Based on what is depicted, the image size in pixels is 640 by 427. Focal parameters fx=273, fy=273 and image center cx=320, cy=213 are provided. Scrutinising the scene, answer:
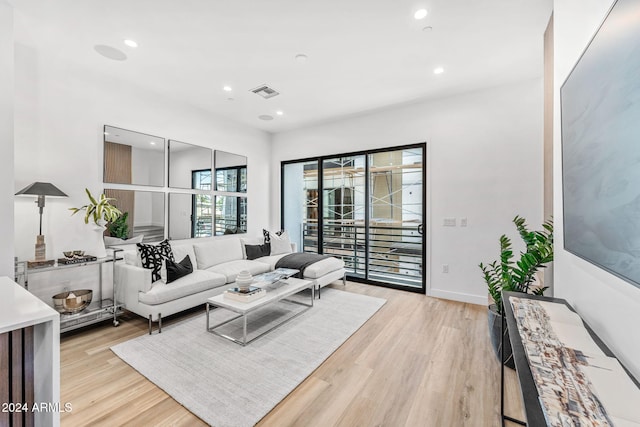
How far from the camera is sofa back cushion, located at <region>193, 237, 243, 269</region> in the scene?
3801mm

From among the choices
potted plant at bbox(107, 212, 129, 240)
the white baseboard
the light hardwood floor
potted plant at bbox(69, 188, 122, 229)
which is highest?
potted plant at bbox(69, 188, 122, 229)

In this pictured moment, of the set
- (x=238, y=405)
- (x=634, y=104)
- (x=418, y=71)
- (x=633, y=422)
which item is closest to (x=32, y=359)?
(x=238, y=405)

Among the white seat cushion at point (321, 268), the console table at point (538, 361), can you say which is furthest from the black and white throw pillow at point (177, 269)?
the console table at point (538, 361)

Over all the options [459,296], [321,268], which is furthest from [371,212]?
[459,296]

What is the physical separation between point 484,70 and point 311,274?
3.23 metres

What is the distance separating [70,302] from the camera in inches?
104

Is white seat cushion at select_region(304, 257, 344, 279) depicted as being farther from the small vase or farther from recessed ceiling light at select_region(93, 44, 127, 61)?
recessed ceiling light at select_region(93, 44, 127, 61)

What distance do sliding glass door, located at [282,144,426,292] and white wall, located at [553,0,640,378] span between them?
2336 mm

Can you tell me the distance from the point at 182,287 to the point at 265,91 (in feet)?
8.66

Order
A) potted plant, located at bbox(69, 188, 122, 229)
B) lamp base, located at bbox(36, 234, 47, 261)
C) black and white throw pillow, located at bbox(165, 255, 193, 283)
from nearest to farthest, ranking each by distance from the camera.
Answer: lamp base, located at bbox(36, 234, 47, 261) < potted plant, located at bbox(69, 188, 122, 229) < black and white throw pillow, located at bbox(165, 255, 193, 283)

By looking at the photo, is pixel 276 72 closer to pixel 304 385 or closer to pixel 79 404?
pixel 304 385

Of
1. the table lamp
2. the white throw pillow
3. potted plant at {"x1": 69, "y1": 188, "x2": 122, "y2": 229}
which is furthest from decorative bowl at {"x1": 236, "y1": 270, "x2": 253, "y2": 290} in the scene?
the white throw pillow

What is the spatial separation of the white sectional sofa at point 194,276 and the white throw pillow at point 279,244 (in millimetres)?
123

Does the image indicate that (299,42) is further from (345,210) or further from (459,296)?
(459,296)
